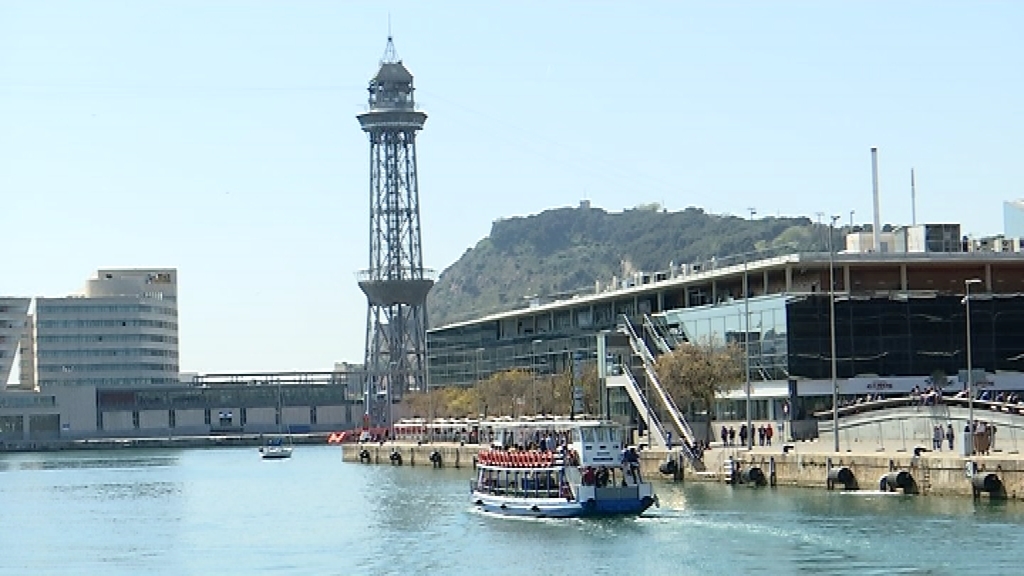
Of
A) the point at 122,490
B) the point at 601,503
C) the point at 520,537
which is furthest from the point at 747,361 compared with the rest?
the point at 122,490

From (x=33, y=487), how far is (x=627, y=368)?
49646mm

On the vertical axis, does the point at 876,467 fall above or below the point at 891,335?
below

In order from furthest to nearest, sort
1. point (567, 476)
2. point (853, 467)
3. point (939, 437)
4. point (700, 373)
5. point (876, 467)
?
point (700, 373) < point (939, 437) < point (853, 467) < point (876, 467) < point (567, 476)

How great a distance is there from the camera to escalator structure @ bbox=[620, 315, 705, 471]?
123 m

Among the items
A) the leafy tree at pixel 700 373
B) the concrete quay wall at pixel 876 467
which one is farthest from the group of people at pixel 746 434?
the concrete quay wall at pixel 876 467

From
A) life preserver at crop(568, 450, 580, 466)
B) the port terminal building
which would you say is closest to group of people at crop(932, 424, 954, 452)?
life preserver at crop(568, 450, 580, 466)

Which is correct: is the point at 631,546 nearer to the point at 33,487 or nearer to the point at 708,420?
the point at 708,420

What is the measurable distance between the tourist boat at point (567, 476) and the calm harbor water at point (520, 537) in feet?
3.50

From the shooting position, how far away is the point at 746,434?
126 meters

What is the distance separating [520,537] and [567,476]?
6.57 meters

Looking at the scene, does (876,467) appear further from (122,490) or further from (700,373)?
(122,490)

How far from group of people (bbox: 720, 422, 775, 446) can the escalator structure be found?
1987 millimetres

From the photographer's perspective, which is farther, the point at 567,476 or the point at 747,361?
the point at 747,361

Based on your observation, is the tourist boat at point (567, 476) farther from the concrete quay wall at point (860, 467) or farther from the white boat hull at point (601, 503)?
the concrete quay wall at point (860, 467)
